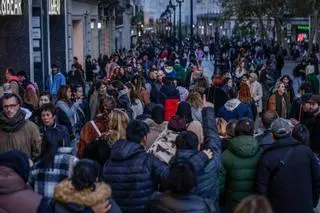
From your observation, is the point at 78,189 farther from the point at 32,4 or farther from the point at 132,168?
the point at 32,4

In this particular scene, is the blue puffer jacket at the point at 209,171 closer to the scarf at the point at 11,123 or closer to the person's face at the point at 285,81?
the scarf at the point at 11,123

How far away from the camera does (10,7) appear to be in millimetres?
23109

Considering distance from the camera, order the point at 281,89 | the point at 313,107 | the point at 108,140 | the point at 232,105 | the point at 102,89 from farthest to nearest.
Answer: the point at 281,89, the point at 102,89, the point at 232,105, the point at 313,107, the point at 108,140

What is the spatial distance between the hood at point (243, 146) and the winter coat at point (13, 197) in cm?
237

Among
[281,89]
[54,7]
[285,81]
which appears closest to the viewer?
[281,89]

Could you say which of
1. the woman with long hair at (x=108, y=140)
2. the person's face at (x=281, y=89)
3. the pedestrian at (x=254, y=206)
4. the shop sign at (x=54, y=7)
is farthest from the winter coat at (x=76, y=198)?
the shop sign at (x=54, y=7)

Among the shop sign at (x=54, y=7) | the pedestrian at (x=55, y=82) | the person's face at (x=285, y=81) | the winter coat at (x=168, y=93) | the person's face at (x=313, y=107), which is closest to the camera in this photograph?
the person's face at (x=313, y=107)

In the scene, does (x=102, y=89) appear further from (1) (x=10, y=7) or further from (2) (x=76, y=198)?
(2) (x=76, y=198)

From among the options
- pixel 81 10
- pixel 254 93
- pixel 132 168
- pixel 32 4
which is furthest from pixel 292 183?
pixel 81 10

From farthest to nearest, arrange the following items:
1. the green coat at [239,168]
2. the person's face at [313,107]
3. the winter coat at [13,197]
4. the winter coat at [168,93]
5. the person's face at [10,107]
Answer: the winter coat at [168,93], the person's face at [313,107], the person's face at [10,107], the green coat at [239,168], the winter coat at [13,197]

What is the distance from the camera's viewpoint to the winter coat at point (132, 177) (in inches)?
269

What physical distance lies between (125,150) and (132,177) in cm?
23

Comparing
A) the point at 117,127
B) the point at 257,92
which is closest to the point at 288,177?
the point at 117,127

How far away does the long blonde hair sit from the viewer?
8088 millimetres
